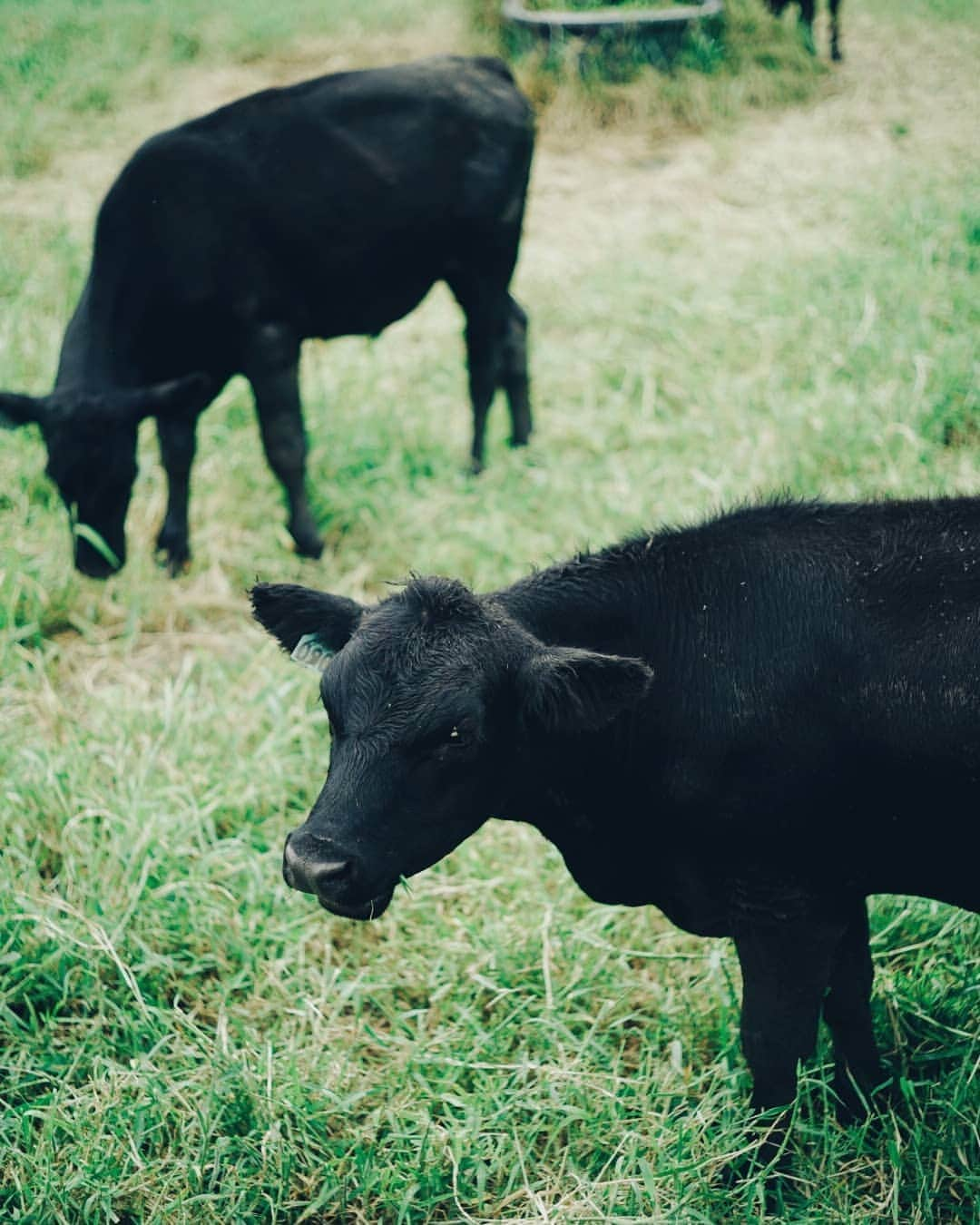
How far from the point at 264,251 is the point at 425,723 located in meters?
3.33

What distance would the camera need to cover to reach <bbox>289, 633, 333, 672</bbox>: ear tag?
287cm

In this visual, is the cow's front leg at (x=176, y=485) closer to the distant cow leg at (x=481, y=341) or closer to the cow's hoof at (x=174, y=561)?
the cow's hoof at (x=174, y=561)

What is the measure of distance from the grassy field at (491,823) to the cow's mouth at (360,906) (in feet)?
2.52

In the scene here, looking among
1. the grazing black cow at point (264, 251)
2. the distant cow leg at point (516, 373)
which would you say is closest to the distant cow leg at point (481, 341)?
the distant cow leg at point (516, 373)

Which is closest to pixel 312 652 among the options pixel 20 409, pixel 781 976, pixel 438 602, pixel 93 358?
pixel 438 602

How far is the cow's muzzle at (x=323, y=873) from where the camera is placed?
93.7 inches

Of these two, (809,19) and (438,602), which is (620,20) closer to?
(809,19)

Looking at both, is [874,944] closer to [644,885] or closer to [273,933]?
[644,885]

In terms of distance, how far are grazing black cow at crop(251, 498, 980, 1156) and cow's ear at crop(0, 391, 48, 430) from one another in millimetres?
2563

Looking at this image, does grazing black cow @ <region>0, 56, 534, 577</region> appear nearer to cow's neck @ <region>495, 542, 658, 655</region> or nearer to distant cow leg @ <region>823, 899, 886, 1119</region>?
cow's neck @ <region>495, 542, 658, 655</region>

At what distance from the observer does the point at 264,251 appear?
17.0ft

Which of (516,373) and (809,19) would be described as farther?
(809,19)

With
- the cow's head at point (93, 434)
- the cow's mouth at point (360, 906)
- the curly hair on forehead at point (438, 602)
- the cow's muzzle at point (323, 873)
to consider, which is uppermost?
the curly hair on forehead at point (438, 602)

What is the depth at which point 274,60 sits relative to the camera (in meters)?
11.8
